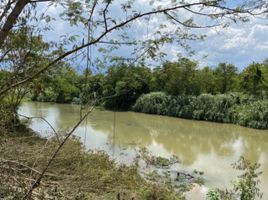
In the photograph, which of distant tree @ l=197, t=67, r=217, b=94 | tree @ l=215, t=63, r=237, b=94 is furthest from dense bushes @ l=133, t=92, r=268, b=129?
tree @ l=215, t=63, r=237, b=94

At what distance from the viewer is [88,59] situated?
202 cm

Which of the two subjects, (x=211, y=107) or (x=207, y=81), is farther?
(x=207, y=81)

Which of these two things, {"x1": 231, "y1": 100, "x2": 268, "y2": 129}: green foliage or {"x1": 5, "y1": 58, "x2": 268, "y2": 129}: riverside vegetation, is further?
{"x1": 5, "y1": 58, "x2": 268, "y2": 129}: riverside vegetation

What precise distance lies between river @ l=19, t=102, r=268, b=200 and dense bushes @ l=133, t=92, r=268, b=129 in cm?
70

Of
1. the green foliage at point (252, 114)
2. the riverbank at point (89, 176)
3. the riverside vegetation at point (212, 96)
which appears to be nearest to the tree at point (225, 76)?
the riverside vegetation at point (212, 96)

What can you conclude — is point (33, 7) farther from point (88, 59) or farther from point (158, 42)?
point (158, 42)

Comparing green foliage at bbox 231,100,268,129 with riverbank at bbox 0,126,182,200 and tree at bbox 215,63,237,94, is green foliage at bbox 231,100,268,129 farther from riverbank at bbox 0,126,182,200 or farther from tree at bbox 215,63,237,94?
riverbank at bbox 0,126,182,200

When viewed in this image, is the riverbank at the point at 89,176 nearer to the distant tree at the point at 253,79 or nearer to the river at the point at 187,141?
the river at the point at 187,141

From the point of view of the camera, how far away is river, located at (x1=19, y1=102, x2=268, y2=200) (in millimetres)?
11711

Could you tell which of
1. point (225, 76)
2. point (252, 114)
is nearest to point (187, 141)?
point (252, 114)

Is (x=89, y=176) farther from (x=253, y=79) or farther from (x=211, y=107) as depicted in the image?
(x=253, y=79)

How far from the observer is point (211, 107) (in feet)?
75.0

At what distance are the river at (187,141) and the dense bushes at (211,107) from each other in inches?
27.7

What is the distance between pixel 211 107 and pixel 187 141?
23.1ft
